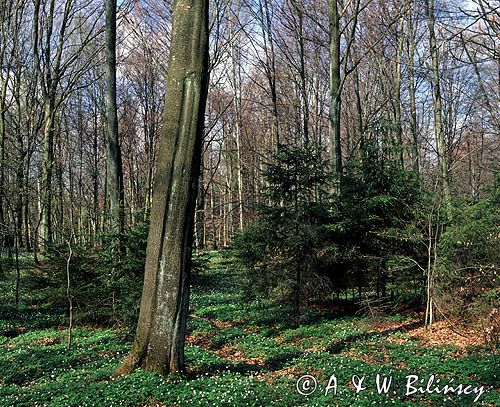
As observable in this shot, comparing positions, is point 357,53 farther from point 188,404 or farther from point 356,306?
point 188,404

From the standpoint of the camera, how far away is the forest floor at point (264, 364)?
516 centimetres

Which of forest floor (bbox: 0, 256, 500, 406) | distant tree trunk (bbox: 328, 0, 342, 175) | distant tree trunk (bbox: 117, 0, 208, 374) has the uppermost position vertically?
distant tree trunk (bbox: 328, 0, 342, 175)

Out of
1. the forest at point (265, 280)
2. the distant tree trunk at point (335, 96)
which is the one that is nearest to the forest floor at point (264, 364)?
the forest at point (265, 280)

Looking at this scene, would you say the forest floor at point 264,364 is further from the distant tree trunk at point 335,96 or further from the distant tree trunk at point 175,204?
the distant tree trunk at point 335,96

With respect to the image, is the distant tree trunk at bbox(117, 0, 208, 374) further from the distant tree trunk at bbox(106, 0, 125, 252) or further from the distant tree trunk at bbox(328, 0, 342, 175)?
the distant tree trunk at bbox(328, 0, 342, 175)

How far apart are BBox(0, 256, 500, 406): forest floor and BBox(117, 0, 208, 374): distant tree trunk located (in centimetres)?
46

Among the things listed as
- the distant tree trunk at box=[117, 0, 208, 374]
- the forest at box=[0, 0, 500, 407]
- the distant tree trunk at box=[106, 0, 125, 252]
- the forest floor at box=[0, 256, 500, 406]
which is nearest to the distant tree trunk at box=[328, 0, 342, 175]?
the forest at box=[0, 0, 500, 407]

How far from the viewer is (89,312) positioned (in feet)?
34.1

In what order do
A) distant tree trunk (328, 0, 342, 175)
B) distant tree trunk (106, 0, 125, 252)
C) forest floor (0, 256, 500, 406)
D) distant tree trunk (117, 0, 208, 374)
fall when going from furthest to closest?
distant tree trunk (328, 0, 342, 175), distant tree trunk (106, 0, 125, 252), distant tree trunk (117, 0, 208, 374), forest floor (0, 256, 500, 406)

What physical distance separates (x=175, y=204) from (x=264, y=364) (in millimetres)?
3460

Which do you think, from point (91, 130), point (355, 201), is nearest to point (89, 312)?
point (355, 201)

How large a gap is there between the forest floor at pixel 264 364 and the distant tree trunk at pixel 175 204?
1.52ft

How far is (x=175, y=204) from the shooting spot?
5.80m

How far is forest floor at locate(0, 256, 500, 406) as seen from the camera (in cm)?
516
